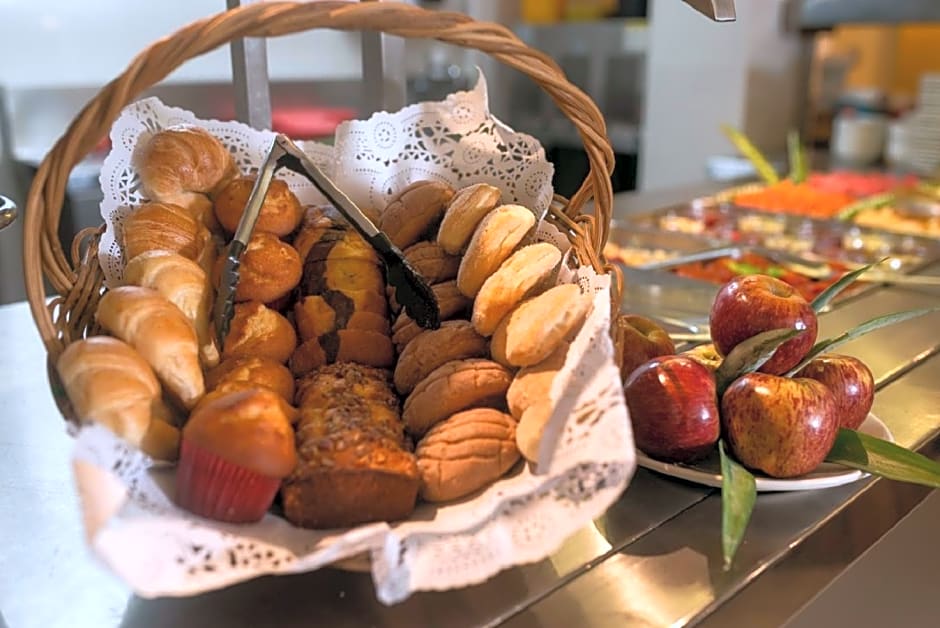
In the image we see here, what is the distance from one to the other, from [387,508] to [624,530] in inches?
7.7

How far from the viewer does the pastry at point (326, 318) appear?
0.75 metres

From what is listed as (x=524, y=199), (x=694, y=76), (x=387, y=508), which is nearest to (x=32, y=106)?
(x=694, y=76)

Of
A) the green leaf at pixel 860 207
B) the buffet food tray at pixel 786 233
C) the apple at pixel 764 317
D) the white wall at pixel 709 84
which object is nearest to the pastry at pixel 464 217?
the apple at pixel 764 317

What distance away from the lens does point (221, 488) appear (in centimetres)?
54

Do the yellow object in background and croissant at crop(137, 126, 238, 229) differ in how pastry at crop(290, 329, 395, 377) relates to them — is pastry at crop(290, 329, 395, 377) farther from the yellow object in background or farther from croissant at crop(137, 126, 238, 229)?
the yellow object in background

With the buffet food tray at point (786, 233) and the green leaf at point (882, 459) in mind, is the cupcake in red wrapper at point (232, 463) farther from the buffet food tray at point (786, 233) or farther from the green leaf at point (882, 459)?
the buffet food tray at point (786, 233)

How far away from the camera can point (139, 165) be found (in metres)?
0.78

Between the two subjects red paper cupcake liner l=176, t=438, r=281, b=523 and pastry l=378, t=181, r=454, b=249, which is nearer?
red paper cupcake liner l=176, t=438, r=281, b=523

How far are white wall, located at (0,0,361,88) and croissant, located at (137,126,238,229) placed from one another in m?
1.70

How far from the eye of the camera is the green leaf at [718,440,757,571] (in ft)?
1.92

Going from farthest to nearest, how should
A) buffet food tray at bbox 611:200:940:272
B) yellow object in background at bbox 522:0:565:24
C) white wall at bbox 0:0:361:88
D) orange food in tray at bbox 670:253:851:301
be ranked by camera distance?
1. yellow object in background at bbox 522:0:565:24
2. white wall at bbox 0:0:361:88
3. buffet food tray at bbox 611:200:940:272
4. orange food in tray at bbox 670:253:851:301

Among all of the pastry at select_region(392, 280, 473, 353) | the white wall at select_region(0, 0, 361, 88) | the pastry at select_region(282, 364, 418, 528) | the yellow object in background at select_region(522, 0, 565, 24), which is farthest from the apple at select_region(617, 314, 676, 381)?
the yellow object in background at select_region(522, 0, 565, 24)

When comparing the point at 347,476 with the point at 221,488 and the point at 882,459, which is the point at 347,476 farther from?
the point at 882,459

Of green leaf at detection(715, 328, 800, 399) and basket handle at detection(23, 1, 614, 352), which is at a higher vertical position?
basket handle at detection(23, 1, 614, 352)
